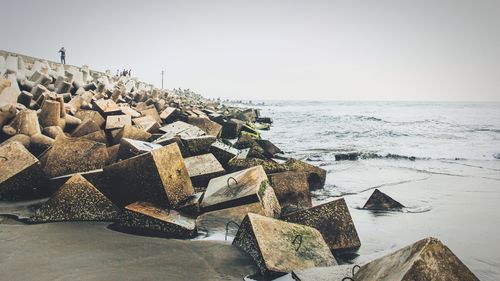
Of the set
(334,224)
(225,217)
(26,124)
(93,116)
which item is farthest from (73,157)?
(334,224)

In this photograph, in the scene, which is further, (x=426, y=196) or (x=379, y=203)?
(x=426, y=196)

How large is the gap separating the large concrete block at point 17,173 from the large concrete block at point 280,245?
→ 7.25ft

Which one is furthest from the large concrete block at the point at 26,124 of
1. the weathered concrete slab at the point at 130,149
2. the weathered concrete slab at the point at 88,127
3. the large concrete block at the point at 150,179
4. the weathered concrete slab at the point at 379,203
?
the weathered concrete slab at the point at 379,203

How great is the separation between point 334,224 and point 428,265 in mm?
1468

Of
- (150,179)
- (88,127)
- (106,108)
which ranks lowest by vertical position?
(150,179)

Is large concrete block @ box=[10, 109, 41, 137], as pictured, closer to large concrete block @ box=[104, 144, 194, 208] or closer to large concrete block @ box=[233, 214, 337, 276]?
large concrete block @ box=[104, 144, 194, 208]

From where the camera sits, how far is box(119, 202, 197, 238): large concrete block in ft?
8.92

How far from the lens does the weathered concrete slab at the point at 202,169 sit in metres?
3.95

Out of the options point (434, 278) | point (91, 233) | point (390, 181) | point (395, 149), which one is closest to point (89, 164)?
point (91, 233)

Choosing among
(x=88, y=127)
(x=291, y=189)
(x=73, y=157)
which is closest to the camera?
(x=73, y=157)

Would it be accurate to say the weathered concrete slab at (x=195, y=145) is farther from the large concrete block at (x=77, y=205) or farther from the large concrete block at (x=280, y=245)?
the large concrete block at (x=280, y=245)

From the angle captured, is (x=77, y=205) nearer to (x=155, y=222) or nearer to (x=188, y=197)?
(x=155, y=222)

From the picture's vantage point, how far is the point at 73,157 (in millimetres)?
3648

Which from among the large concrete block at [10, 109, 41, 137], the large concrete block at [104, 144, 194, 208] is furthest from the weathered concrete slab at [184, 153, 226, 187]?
the large concrete block at [10, 109, 41, 137]
